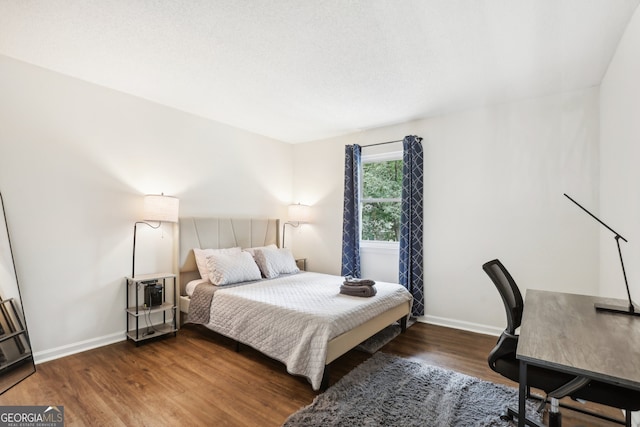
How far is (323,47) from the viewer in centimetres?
237

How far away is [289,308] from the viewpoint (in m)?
2.58

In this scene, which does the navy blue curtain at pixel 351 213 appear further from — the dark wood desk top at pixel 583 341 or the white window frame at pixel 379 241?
the dark wood desk top at pixel 583 341

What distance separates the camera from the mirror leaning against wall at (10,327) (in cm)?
228

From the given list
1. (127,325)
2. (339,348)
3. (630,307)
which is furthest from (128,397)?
(630,307)

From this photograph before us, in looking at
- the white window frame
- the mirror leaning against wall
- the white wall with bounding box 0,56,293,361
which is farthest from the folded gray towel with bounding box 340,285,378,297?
the mirror leaning against wall

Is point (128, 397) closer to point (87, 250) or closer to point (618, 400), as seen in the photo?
point (87, 250)

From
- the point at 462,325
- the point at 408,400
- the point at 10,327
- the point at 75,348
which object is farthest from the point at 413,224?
the point at 10,327

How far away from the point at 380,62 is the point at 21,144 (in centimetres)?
313

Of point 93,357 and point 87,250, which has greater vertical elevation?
point 87,250

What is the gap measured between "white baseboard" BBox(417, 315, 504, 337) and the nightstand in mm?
3007

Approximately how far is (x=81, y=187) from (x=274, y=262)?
2208 mm

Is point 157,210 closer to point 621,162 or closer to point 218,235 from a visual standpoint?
point 218,235

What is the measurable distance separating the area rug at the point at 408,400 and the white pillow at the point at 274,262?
1.76m

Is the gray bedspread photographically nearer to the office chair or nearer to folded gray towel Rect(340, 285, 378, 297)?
folded gray towel Rect(340, 285, 378, 297)
